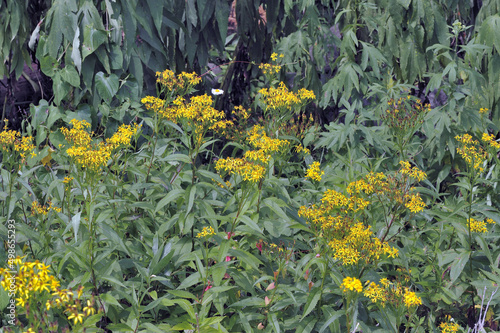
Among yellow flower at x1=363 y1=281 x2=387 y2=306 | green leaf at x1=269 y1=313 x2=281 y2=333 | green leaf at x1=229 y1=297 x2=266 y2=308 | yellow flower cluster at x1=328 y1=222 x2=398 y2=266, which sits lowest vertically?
green leaf at x1=269 y1=313 x2=281 y2=333

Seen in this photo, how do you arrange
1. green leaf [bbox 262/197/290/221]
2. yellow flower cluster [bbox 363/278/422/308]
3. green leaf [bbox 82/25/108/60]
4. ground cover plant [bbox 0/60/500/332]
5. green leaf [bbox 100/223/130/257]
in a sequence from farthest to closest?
green leaf [bbox 82/25/108/60]
green leaf [bbox 262/197/290/221]
green leaf [bbox 100/223/130/257]
ground cover plant [bbox 0/60/500/332]
yellow flower cluster [bbox 363/278/422/308]

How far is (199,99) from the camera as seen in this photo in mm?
2107

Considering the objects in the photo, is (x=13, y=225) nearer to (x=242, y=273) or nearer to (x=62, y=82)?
(x=242, y=273)

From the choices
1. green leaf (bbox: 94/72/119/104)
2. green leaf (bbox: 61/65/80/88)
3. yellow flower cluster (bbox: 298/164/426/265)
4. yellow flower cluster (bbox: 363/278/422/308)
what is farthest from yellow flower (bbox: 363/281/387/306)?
green leaf (bbox: 61/65/80/88)

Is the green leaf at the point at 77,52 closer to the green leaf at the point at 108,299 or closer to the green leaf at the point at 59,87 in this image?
the green leaf at the point at 59,87

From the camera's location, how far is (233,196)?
2.13 m

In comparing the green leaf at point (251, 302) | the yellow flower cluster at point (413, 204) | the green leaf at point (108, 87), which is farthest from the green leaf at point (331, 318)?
the green leaf at point (108, 87)

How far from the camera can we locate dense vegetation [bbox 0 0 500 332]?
6.00ft

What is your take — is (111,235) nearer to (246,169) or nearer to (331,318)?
(246,169)

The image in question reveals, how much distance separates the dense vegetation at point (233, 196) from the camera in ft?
6.00

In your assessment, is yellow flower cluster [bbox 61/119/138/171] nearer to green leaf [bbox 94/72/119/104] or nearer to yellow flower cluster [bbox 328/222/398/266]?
yellow flower cluster [bbox 328/222/398/266]

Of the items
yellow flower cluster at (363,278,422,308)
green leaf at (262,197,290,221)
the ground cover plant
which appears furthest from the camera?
green leaf at (262,197,290,221)

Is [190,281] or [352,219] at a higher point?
[352,219]

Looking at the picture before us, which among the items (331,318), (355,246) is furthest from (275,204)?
(331,318)
